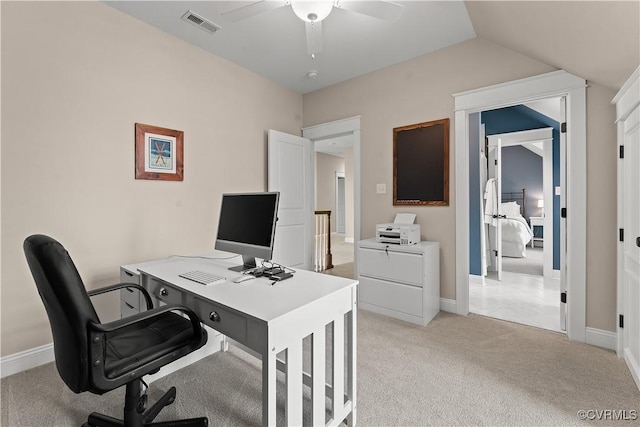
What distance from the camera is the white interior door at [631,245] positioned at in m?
1.89

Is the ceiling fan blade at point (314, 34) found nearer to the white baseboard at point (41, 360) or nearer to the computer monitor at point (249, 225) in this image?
the computer monitor at point (249, 225)

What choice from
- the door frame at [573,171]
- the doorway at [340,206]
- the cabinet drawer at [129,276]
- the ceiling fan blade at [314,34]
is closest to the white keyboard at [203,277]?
the cabinet drawer at [129,276]

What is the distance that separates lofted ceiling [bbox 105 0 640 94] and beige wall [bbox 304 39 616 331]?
0.14m

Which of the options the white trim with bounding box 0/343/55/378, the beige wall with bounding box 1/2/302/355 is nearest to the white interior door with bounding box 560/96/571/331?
the beige wall with bounding box 1/2/302/355

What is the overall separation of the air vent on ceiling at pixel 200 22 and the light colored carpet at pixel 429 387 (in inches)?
110

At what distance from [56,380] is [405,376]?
231cm

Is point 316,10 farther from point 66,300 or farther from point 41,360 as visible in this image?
point 41,360

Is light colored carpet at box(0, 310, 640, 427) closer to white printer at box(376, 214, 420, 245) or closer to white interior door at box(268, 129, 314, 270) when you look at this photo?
white printer at box(376, 214, 420, 245)

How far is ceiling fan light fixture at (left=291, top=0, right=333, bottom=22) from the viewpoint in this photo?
190 centimetres

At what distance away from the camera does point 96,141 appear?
8.06 feet

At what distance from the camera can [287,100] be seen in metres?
4.20

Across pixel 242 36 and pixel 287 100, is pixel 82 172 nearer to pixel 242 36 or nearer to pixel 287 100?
pixel 242 36

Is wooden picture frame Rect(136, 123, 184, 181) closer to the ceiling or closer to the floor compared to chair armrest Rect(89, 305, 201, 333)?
closer to the ceiling

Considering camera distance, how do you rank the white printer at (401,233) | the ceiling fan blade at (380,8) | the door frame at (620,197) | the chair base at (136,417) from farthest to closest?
the white printer at (401,233)
the door frame at (620,197)
the ceiling fan blade at (380,8)
the chair base at (136,417)
